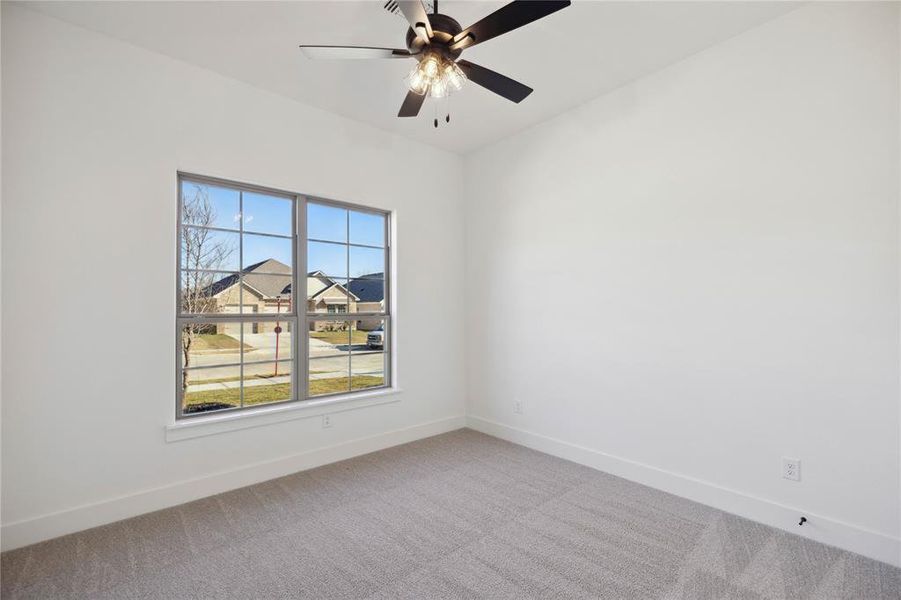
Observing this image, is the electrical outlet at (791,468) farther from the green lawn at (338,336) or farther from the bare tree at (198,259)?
the bare tree at (198,259)

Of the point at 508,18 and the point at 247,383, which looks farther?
the point at 247,383

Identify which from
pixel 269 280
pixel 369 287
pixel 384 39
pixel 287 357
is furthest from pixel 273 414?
pixel 384 39

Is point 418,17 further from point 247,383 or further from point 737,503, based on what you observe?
point 737,503

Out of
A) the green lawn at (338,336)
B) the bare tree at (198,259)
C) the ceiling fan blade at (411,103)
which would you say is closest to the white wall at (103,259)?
the bare tree at (198,259)

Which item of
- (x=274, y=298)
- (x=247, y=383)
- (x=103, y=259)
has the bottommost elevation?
(x=247, y=383)

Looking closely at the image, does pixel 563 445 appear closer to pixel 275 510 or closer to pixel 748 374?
pixel 748 374

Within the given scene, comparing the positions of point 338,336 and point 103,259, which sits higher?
point 103,259

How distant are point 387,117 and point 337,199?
83 cm

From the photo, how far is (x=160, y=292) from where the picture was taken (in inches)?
109

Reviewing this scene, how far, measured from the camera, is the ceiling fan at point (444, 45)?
172 centimetres

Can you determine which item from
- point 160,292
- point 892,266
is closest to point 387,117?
point 160,292

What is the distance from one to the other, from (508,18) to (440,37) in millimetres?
331

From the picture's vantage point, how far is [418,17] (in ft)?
5.79

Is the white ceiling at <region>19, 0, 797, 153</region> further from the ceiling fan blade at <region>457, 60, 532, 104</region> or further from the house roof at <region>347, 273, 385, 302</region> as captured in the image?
the house roof at <region>347, 273, 385, 302</region>
